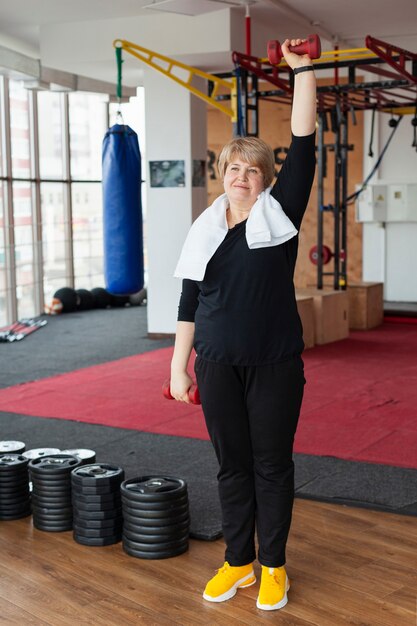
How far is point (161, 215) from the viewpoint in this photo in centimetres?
831

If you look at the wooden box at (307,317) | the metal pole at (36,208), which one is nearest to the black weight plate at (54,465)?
the wooden box at (307,317)

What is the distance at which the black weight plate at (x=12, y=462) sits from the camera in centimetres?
356

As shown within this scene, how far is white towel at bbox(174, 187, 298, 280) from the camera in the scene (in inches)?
100.0

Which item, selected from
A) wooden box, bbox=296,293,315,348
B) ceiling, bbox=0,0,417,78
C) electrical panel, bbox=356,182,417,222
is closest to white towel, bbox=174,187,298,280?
ceiling, bbox=0,0,417,78

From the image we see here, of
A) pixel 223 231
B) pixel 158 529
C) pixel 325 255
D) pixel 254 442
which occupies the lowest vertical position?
pixel 158 529

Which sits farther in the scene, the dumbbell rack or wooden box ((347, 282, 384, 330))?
wooden box ((347, 282, 384, 330))

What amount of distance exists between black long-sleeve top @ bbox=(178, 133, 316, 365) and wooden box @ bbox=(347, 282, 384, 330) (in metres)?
6.31

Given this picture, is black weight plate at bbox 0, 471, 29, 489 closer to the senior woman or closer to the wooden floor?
the wooden floor

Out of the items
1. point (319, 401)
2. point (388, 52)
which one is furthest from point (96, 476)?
point (388, 52)

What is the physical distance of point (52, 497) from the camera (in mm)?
3432

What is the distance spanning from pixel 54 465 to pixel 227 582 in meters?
1.05

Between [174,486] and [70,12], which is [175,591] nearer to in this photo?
[174,486]

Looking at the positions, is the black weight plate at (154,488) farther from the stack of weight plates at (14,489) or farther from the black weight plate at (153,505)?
the stack of weight plates at (14,489)

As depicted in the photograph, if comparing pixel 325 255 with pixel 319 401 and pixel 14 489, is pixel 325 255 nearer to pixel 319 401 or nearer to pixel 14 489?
pixel 319 401
